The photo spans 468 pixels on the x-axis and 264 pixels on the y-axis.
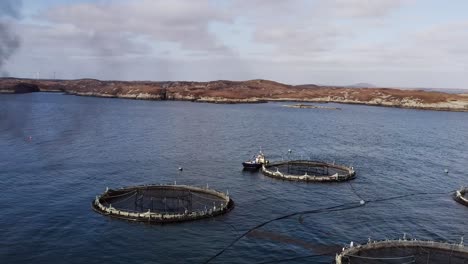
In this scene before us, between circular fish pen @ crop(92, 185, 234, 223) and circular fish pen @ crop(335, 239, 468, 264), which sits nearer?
circular fish pen @ crop(335, 239, 468, 264)

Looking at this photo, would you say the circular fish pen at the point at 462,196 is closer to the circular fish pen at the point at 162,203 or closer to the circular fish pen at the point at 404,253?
the circular fish pen at the point at 404,253

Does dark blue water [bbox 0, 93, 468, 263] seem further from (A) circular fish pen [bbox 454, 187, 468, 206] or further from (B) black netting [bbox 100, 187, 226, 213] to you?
(B) black netting [bbox 100, 187, 226, 213]

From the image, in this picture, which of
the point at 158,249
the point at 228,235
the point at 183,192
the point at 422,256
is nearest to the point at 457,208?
the point at 422,256

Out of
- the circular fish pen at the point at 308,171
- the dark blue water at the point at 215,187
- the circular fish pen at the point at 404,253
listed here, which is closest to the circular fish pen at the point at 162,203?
the dark blue water at the point at 215,187

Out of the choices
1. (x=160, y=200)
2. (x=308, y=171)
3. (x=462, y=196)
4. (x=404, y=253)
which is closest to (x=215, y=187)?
(x=160, y=200)

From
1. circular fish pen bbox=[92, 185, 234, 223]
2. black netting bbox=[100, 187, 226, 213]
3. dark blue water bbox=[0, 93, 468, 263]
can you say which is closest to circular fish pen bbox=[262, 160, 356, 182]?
dark blue water bbox=[0, 93, 468, 263]

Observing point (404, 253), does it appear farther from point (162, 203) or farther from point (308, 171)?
point (308, 171)

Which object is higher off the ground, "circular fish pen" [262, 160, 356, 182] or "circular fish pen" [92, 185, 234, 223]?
"circular fish pen" [262, 160, 356, 182]
